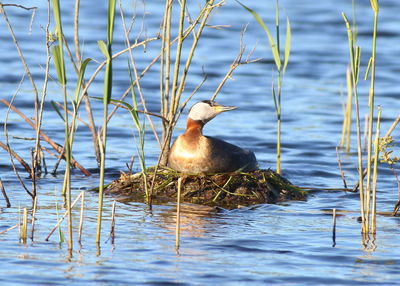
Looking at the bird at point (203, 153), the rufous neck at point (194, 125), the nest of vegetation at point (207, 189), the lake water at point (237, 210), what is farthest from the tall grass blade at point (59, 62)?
the rufous neck at point (194, 125)

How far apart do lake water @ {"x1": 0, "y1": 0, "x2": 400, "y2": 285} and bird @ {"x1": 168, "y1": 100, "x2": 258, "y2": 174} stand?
0.56 m

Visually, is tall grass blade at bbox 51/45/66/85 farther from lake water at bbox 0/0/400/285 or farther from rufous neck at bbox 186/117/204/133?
rufous neck at bbox 186/117/204/133

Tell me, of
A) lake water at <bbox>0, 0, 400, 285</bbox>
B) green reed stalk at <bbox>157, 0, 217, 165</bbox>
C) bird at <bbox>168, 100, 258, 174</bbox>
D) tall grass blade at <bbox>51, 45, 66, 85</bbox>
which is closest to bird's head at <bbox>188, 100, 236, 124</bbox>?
bird at <bbox>168, 100, 258, 174</bbox>

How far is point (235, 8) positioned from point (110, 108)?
34.7ft

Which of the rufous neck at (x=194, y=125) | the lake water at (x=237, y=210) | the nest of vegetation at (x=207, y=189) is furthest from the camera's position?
the rufous neck at (x=194, y=125)

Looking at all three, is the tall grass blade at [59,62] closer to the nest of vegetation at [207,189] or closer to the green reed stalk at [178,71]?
the green reed stalk at [178,71]

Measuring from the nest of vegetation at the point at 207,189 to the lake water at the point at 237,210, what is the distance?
0.79ft

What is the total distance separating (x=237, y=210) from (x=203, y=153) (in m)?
0.71

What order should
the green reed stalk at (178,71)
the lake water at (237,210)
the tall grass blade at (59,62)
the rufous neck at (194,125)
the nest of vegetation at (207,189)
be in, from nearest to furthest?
the tall grass blade at (59,62)
the lake water at (237,210)
the green reed stalk at (178,71)
the nest of vegetation at (207,189)
the rufous neck at (194,125)

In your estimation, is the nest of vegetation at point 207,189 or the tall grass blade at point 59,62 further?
the nest of vegetation at point 207,189

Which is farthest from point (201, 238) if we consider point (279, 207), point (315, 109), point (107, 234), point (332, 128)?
point (315, 109)

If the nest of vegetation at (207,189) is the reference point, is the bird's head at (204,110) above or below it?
above

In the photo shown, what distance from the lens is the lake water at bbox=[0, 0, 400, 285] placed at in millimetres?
6824

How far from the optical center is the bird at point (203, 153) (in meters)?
9.26
